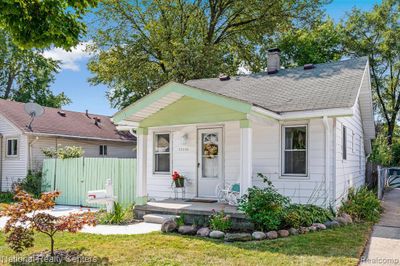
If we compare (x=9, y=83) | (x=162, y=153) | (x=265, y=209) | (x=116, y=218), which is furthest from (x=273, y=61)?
(x=9, y=83)

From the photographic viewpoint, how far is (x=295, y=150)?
31.4 ft

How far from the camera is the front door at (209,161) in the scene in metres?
10.6

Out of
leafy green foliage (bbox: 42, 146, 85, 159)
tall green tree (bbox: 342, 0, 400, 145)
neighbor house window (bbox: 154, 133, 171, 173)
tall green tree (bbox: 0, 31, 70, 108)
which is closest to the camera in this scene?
neighbor house window (bbox: 154, 133, 171, 173)

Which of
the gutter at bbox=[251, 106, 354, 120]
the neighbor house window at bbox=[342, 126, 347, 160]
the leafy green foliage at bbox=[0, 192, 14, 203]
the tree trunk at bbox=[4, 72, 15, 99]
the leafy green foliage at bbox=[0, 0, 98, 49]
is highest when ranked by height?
the tree trunk at bbox=[4, 72, 15, 99]

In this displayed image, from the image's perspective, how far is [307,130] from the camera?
9469 mm

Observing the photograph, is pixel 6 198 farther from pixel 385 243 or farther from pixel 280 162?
pixel 385 243

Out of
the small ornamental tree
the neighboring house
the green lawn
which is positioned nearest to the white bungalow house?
the green lawn

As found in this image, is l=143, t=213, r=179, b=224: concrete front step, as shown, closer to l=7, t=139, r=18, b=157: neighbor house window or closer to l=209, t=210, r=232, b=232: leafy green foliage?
l=209, t=210, r=232, b=232: leafy green foliage

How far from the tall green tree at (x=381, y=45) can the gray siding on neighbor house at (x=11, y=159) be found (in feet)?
73.1

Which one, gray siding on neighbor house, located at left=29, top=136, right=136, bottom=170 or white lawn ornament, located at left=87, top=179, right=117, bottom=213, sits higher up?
gray siding on neighbor house, located at left=29, top=136, right=136, bottom=170

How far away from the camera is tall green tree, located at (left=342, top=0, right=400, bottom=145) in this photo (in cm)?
2589

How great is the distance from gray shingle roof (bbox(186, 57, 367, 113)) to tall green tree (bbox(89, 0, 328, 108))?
726 centimetres

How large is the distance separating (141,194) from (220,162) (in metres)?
2.46

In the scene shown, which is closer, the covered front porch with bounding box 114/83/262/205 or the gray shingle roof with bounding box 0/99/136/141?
the covered front porch with bounding box 114/83/262/205
